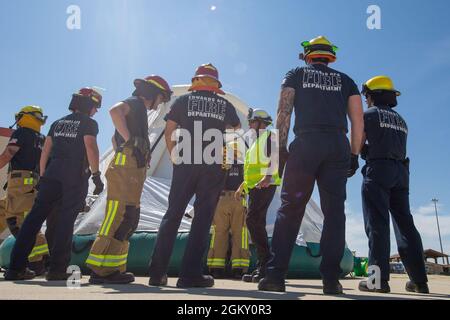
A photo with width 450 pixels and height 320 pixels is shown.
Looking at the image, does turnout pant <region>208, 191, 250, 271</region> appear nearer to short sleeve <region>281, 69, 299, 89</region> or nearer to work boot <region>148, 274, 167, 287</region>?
work boot <region>148, 274, 167, 287</region>

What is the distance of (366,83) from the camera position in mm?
3508

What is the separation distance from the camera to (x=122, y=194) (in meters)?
3.08

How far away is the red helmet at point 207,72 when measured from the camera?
10.8ft

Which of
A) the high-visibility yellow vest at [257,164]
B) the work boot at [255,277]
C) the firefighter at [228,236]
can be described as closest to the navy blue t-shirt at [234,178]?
the firefighter at [228,236]

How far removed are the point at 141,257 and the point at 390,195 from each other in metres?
3.14

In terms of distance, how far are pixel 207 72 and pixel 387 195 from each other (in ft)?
6.23

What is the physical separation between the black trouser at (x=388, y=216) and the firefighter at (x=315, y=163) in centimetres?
48

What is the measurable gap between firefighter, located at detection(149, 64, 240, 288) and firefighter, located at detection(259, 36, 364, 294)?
0.63 metres

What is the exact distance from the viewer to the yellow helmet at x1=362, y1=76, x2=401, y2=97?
3410mm

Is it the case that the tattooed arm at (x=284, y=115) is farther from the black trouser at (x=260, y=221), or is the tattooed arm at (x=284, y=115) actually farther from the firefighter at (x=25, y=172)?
the firefighter at (x=25, y=172)

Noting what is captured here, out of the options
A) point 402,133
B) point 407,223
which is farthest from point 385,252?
point 402,133

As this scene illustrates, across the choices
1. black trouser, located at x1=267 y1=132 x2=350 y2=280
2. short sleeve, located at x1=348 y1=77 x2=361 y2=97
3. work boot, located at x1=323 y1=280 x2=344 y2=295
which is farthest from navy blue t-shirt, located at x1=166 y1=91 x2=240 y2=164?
work boot, located at x1=323 y1=280 x2=344 y2=295

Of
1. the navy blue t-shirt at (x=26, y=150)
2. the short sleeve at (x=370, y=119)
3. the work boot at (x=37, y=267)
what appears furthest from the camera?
the navy blue t-shirt at (x=26, y=150)
